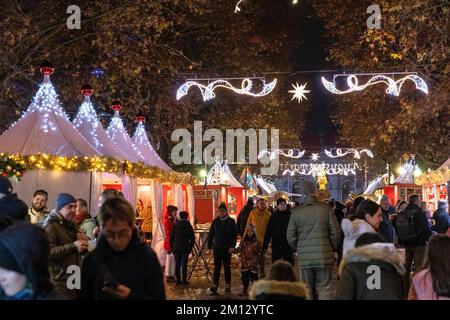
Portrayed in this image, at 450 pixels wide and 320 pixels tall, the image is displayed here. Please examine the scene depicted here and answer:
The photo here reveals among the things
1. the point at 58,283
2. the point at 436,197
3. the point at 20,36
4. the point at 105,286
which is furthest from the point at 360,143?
the point at 105,286

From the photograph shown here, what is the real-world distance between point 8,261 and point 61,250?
2634 millimetres

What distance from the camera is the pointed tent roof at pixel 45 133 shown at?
12.5 m

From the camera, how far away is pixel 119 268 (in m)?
3.62

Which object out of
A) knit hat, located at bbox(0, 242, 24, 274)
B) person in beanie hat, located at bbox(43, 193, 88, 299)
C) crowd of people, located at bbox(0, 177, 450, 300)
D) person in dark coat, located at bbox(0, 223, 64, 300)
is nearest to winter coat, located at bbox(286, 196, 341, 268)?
crowd of people, located at bbox(0, 177, 450, 300)

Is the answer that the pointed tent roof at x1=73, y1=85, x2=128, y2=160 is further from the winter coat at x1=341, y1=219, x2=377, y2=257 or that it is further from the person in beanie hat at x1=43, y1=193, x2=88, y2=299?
the winter coat at x1=341, y1=219, x2=377, y2=257

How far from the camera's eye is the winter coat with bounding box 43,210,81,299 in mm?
5512

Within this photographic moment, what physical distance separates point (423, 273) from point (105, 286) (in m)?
2.29

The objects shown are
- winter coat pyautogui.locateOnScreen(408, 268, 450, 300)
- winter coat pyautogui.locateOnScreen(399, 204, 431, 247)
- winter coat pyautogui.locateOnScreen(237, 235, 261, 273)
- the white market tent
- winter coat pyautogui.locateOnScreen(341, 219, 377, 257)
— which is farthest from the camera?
the white market tent

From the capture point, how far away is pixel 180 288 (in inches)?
481

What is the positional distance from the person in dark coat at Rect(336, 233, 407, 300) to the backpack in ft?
20.7

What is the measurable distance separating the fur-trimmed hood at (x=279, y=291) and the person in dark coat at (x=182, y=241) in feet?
29.0

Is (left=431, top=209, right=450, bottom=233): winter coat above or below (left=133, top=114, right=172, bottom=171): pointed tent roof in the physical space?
below

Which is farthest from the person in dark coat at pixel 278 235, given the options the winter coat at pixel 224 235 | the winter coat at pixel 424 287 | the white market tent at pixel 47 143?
the winter coat at pixel 424 287
